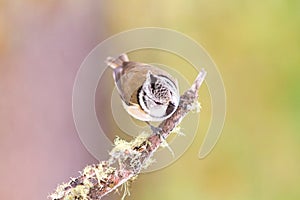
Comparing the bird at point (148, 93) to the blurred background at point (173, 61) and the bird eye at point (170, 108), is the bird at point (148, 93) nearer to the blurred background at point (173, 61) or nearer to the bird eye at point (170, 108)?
the bird eye at point (170, 108)

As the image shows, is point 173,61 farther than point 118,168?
Yes

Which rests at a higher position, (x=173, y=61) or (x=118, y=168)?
(x=173, y=61)

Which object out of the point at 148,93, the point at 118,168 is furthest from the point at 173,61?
the point at 118,168

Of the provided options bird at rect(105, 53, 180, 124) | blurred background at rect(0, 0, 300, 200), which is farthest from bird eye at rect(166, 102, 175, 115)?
blurred background at rect(0, 0, 300, 200)

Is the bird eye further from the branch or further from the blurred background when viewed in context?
the blurred background

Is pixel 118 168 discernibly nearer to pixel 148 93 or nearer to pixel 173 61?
pixel 148 93

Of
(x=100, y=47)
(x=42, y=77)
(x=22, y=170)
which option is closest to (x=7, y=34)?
(x=42, y=77)
